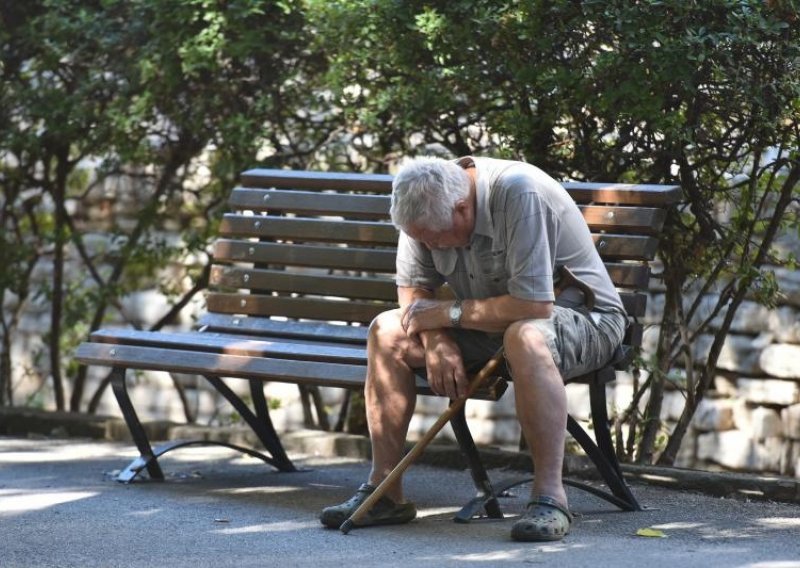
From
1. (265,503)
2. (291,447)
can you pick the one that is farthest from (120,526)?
(291,447)

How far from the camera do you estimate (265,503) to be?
4.83 meters

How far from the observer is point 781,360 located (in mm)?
7934

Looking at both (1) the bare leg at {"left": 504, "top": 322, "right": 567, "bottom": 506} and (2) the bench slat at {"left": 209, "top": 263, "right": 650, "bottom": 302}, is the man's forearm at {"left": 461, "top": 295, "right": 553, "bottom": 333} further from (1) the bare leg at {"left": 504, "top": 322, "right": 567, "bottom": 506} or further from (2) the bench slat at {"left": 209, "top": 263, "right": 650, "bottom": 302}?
(2) the bench slat at {"left": 209, "top": 263, "right": 650, "bottom": 302}

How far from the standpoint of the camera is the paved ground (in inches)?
149

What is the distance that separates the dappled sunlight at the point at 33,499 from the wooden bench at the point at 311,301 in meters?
0.34

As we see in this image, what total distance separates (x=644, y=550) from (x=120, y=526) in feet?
5.19

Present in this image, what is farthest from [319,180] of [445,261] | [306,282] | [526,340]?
[526,340]

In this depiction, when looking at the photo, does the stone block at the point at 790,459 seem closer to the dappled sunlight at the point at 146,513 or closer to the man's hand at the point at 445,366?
the man's hand at the point at 445,366

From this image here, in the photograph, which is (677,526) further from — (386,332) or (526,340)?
(386,332)

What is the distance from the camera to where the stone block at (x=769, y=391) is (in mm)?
7996

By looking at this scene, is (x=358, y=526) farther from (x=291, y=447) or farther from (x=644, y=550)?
(x=291, y=447)

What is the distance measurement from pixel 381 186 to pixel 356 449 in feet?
4.20

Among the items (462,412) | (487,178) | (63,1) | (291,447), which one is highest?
(63,1)

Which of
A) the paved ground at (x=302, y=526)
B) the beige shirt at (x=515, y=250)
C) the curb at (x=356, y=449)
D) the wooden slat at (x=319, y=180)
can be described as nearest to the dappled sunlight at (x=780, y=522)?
the paved ground at (x=302, y=526)
